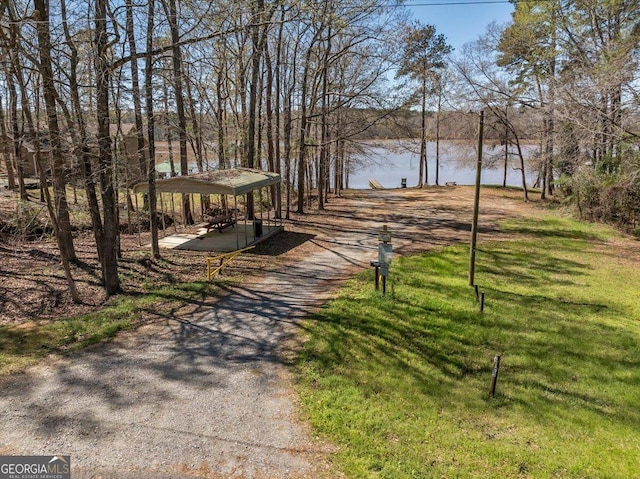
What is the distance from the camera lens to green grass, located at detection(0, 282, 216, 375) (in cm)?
564

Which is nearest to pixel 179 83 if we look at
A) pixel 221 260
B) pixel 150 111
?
pixel 150 111

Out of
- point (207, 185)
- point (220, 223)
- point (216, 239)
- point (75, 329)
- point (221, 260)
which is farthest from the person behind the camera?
point (220, 223)

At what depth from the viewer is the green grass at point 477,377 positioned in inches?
155

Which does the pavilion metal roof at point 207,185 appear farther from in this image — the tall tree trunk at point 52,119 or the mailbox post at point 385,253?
the mailbox post at point 385,253

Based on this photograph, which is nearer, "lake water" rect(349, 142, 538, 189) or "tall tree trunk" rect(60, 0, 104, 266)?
"tall tree trunk" rect(60, 0, 104, 266)

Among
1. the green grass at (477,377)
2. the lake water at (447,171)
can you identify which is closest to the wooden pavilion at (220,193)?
the green grass at (477,377)

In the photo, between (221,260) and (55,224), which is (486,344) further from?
(55,224)

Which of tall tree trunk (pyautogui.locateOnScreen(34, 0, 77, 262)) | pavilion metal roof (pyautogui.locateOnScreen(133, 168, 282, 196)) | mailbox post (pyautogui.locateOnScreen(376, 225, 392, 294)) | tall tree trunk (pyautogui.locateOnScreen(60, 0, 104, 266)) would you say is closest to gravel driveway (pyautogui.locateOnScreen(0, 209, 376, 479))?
mailbox post (pyautogui.locateOnScreen(376, 225, 392, 294))

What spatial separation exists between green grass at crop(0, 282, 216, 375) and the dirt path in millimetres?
334

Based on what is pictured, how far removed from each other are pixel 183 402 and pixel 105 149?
4.91 meters

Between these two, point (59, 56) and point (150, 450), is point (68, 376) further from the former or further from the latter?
point (59, 56)

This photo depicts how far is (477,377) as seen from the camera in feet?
17.5

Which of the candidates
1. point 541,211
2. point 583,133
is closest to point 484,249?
point 583,133

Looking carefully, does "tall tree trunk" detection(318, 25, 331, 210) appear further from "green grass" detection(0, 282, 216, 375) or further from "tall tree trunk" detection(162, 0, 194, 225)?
"green grass" detection(0, 282, 216, 375)
